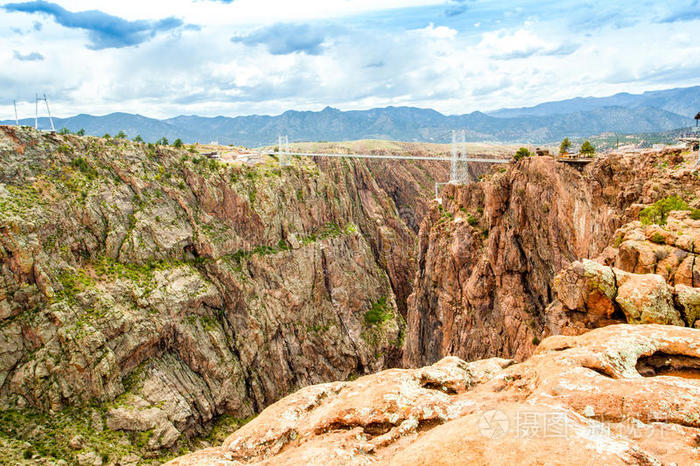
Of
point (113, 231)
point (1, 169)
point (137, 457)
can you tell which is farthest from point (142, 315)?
point (1, 169)

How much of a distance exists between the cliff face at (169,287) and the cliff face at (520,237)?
2683 centimetres

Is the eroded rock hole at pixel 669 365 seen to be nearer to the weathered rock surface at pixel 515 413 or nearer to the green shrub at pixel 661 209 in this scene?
the weathered rock surface at pixel 515 413

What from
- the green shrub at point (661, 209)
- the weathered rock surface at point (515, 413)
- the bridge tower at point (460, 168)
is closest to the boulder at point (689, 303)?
the weathered rock surface at point (515, 413)

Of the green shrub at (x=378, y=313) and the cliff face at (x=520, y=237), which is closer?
the cliff face at (x=520, y=237)

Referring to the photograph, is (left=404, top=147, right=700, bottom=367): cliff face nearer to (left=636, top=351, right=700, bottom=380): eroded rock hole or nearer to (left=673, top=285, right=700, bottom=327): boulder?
(left=673, top=285, right=700, bottom=327): boulder

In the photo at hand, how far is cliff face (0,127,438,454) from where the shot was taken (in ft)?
153

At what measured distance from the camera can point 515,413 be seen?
10203mm

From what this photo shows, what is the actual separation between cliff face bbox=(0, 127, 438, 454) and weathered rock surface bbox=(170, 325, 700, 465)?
141 ft

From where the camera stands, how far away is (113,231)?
57.5 m

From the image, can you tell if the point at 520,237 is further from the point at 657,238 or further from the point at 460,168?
the point at 460,168

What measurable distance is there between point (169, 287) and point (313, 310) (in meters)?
28.2

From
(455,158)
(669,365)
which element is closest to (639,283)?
(669,365)

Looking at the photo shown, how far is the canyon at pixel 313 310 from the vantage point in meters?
11.9

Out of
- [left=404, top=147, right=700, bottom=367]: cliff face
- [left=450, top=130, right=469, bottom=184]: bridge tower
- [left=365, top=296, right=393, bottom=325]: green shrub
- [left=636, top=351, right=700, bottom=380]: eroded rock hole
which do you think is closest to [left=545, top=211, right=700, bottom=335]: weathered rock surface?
[left=636, top=351, right=700, bottom=380]: eroded rock hole
